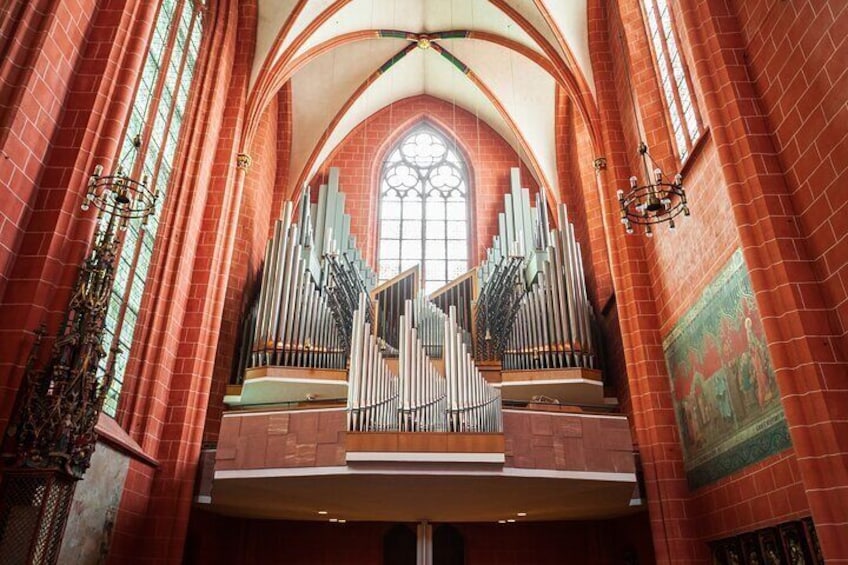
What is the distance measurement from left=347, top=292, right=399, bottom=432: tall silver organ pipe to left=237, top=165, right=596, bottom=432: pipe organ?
1.3 inches

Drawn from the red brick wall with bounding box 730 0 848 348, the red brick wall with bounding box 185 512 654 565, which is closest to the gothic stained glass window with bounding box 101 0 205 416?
the red brick wall with bounding box 185 512 654 565

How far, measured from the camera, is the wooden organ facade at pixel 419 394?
984 cm

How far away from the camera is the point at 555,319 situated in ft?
42.5

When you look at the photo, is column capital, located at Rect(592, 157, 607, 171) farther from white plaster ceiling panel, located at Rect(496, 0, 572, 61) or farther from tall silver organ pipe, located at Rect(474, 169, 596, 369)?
white plaster ceiling panel, located at Rect(496, 0, 572, 61)

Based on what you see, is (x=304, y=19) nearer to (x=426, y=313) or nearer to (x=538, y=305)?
(x=426, y=313)

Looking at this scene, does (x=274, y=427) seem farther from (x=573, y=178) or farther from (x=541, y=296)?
(x=573, y=178)

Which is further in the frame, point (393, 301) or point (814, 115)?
point (393, 301)

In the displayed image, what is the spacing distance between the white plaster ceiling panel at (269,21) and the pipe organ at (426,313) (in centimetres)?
344

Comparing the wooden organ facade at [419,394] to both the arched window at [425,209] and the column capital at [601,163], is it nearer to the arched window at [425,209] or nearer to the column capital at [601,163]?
the column capital at [601,163]

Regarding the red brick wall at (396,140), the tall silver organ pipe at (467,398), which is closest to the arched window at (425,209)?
the red brick wall at (396,140)

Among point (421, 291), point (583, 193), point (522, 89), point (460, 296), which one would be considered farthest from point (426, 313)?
point (522, 89)

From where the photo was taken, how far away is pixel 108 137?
779cm

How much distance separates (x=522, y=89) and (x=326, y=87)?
5111 mm

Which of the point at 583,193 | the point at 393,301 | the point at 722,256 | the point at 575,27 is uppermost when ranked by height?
the point at 575,27
